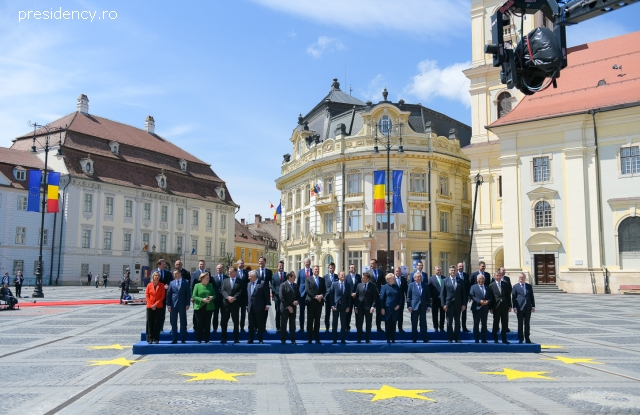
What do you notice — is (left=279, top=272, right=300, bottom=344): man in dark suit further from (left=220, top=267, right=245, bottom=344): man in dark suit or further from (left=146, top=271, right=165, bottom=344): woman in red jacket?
(left=146, top=271, right=165, bottom=344): woman in red jacket

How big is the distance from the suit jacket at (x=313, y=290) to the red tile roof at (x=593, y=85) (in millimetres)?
29630

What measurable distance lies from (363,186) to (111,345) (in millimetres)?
37324

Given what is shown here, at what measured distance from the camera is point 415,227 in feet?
161

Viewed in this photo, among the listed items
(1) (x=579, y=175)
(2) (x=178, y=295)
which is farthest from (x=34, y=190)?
(1) (x=579, y=175)

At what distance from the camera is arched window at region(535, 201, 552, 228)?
3884cm

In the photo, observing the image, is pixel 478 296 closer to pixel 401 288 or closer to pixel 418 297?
pixel 418 297

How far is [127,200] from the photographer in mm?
59562

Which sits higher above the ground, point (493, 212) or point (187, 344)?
point (493, 212)

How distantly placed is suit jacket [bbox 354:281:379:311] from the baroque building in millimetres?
33778

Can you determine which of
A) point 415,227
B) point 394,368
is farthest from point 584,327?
point 415,227

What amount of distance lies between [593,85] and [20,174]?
1864 inches

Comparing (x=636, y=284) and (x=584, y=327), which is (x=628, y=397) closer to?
(x=584, y=327)

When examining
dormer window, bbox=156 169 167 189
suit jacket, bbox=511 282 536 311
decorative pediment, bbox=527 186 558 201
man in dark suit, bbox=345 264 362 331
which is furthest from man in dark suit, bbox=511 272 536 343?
dormer window, bbox=156 169 167 189

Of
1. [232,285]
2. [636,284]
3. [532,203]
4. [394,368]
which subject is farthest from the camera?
[532,203]
